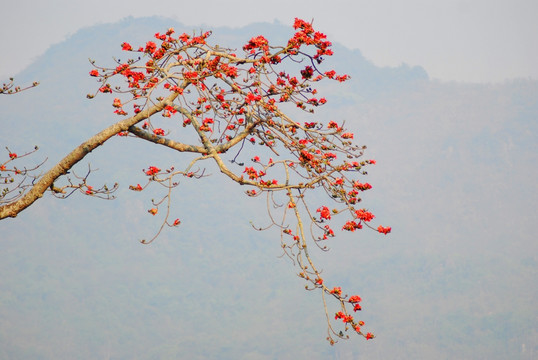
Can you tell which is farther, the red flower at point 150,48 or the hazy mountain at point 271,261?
the hazy mountain at point 271,261

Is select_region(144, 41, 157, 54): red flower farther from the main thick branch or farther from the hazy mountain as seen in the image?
the hazy mountain

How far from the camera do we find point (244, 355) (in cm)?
10338

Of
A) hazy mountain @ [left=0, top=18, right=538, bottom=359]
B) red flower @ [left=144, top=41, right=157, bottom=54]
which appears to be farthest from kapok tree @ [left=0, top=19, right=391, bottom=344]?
hazy mountain @ [left=0, top=18, right=538, bottom=359]

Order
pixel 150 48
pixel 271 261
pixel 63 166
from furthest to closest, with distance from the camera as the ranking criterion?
1. pixel 271 261
2. pixel 150 48
3. pixel 63 166

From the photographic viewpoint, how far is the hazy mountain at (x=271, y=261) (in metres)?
106

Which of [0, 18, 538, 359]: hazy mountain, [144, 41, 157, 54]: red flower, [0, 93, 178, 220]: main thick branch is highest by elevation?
[0, 18, 538, 359]: hazy mountain

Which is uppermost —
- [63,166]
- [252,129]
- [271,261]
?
Answer: [271,261]

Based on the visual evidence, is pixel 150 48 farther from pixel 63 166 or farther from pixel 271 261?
pixel 271 261

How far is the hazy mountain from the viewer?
348 ft

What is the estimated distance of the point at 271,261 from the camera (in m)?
139

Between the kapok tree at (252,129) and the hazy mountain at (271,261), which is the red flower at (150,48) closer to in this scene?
the kapok tree at (252,129)

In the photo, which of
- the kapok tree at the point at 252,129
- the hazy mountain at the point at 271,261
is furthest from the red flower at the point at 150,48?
the hazy mountain at the point at 271,261

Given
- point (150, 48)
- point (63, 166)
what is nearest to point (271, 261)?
point (150, 48)

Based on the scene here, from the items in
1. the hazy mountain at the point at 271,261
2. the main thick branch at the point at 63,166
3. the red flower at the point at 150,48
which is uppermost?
the hazy mountain at the point at 271,261
